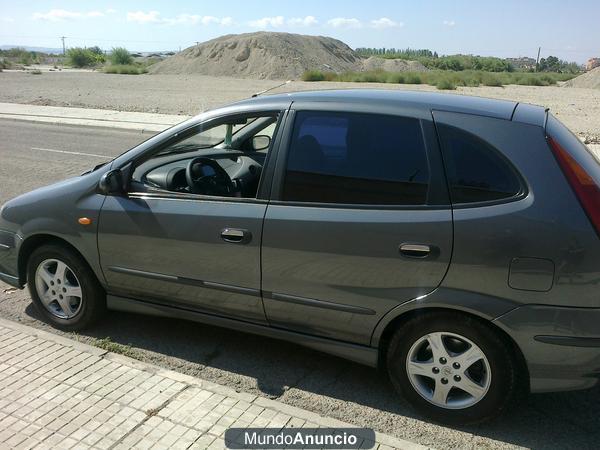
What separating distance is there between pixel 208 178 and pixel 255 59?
62.4 metres

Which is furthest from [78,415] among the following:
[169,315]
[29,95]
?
[29,95]

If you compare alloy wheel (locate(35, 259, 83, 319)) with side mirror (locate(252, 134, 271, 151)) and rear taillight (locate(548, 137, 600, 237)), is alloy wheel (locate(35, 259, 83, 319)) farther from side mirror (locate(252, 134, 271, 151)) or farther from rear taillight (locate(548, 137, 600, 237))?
rear taillight (locate(548, 137, 600, 237))

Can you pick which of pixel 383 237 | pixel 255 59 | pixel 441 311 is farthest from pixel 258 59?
pixel 441 311

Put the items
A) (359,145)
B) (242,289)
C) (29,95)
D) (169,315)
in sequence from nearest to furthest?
(359,145), (242,289), (169,315), (29,95)

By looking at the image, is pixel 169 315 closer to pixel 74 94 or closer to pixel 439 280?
pixel 439 280

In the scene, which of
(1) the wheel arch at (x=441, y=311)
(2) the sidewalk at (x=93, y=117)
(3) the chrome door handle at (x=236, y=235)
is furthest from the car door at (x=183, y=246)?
(2) the sidewalk at (x=93, y=117)

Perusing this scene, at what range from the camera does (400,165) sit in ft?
10.1

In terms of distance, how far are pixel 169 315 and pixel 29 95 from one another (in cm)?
2997

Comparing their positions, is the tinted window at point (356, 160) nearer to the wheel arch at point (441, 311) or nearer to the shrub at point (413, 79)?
the wheel arch at point (441, 311)

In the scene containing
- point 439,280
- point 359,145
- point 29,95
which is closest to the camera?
point 439,280

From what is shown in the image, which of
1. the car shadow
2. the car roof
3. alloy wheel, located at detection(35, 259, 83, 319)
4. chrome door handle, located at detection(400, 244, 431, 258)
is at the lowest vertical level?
the car shadow

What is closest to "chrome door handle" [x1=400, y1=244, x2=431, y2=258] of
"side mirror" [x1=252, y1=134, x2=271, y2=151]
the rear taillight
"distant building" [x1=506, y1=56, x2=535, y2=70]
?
the rear taillight

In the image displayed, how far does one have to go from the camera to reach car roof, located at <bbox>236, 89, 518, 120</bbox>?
124 inches

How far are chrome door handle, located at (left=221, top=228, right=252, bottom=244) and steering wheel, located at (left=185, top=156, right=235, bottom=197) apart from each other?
1.06 feet
